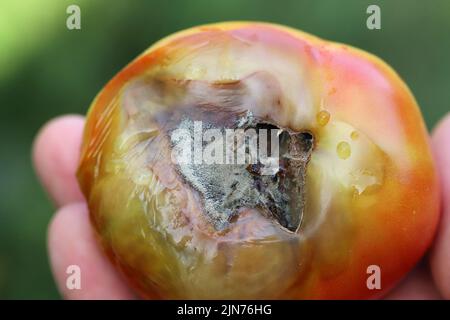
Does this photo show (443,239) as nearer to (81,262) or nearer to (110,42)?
(81,262)

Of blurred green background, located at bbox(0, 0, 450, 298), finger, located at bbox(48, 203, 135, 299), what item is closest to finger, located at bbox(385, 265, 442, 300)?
finger, located at bbox(48, 203, 135, 299)

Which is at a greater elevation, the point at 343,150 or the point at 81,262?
the point at 343,150

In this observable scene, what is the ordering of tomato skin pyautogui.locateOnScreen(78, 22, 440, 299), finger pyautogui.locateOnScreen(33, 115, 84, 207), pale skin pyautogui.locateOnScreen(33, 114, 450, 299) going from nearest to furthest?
tomato skin pyautogui.locateOnScreen(78, 22, 440, 299) → pale skin pyautogui.locateOnScreen(33, 114, 450, 299) → finger pyautogui.locateOnScreen(33, 115, 84, 207)

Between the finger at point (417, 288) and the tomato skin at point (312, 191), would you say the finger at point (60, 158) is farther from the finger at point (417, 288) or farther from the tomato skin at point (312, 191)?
the finger at point (417, 288)

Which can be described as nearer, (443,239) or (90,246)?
(443,239)

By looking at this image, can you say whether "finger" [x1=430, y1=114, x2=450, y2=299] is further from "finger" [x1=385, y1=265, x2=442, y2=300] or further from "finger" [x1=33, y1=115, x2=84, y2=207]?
"finger" [x1=33, y1=115, x2=84, y2=207]

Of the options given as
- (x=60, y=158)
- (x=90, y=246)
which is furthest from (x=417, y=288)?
(x=60, y=158)

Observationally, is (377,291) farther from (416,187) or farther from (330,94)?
(330,94)
